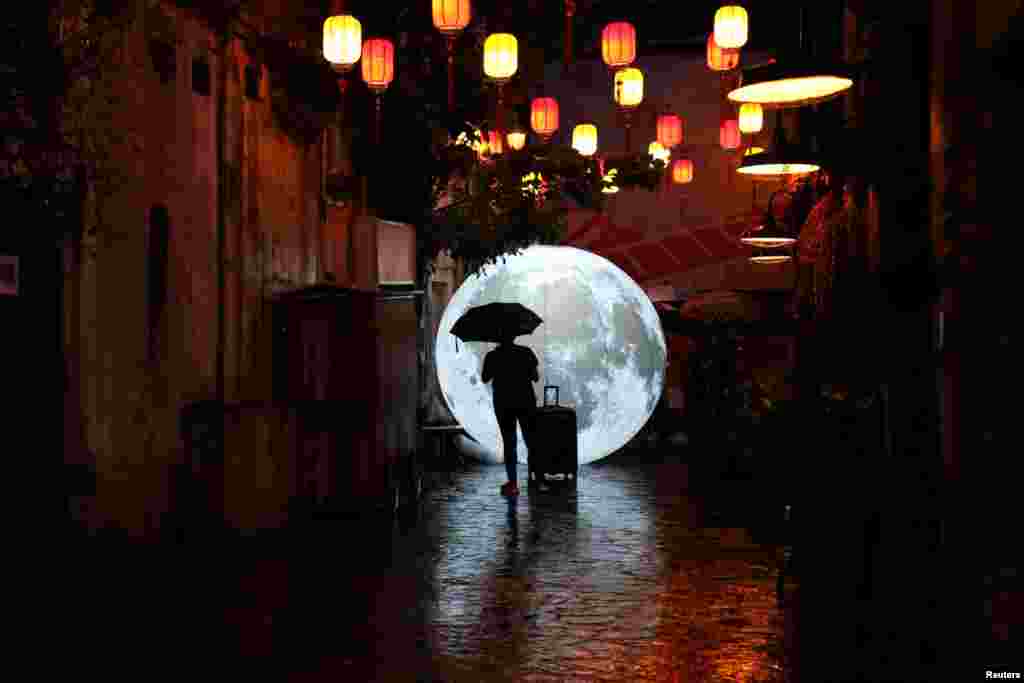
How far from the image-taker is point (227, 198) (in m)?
16.4

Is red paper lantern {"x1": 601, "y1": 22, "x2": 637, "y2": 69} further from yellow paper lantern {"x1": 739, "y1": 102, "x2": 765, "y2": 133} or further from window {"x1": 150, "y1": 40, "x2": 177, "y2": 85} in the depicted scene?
window {"x1": 150, "y1": 40, "x2": 177, "y2": 85}

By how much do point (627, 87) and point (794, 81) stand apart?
15173 millimetres

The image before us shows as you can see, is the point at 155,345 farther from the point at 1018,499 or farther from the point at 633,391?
the point at 633,391

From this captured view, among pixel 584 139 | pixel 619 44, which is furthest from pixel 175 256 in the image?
pixel 584 139

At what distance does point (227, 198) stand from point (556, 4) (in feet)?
30.4

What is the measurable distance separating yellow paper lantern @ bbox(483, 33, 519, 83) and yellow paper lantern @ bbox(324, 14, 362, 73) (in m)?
2.55

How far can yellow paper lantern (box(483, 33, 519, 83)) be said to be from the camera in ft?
61.3

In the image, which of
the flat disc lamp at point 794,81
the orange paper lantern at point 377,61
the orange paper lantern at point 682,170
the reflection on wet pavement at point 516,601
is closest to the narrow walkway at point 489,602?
the reflection on wet pavement at point 516,601

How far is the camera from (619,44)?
22031 mm

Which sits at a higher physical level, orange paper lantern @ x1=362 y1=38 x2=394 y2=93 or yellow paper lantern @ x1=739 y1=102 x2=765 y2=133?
yellow paper lantern @ x1=739 y1=102 x2=765 y2=133

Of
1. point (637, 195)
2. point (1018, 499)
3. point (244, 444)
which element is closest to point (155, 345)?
point (244, 444)

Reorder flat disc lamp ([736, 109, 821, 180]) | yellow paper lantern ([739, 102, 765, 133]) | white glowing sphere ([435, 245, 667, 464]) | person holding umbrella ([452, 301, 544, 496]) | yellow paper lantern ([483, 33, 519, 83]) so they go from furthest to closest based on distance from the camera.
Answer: yellow paper lantern ([739, 102, 765, 133]), white glowing sphere ([435, 245, 667, 464]), person holding umbrella ([452, 301, 544, 496]), yellow paper lantern ([483, 33, 519, 83]), flat disc lamp ([736, 109, 821, 180])

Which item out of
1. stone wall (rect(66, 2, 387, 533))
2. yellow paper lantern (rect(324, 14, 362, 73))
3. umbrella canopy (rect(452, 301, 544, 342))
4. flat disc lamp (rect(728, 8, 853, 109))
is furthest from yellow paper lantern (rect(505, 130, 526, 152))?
flat disc lamp (rect(728, 8, 853, 109))

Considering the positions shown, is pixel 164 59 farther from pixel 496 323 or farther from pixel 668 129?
pixel 668 129
